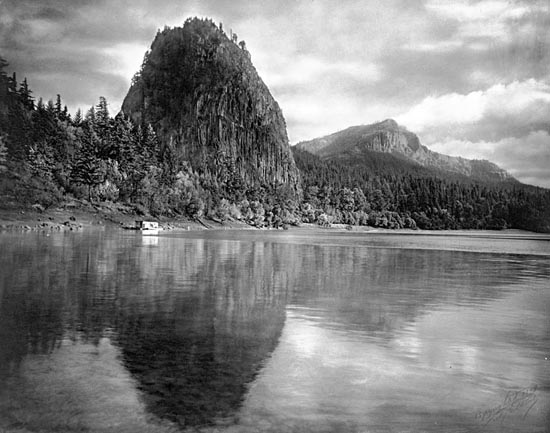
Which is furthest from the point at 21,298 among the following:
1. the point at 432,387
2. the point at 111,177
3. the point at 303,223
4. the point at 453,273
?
the point at 303,223

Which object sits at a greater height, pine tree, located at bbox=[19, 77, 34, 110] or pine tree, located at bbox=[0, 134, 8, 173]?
pine tree, located at bbox=[19, 77, 34, 110]

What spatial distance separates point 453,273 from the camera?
31.0 m

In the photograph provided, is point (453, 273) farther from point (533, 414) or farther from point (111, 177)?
point (111, 177)

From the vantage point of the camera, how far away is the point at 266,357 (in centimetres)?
1095

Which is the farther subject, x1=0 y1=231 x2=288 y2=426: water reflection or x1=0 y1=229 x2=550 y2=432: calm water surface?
x1=0 y1=231 x2=288 y2=426: water reflection

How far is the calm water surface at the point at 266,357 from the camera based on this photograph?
768cm

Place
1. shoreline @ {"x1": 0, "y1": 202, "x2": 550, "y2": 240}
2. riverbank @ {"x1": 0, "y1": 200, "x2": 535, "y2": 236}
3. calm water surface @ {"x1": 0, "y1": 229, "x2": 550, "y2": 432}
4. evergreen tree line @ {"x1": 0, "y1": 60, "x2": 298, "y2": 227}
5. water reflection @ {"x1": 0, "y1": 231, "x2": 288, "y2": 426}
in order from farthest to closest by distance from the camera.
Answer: evergreen tree line @ {"x1": 0, "y1": 60, "x2": 298, "y2": 227}
riverbank @ {"x1": 0, "y1": 200, "x2": 535, "y2": 236}
shoreline @ {"x1": 0, "y1": 202, "x2": 550, "y2": 240}
water reflection @ {"x1": 0, "y1": 231, "x2": 288, "y2": 426}
calm water surface @ {"x1": 0, "y1": 229, "x2": 550, "y2": 432}

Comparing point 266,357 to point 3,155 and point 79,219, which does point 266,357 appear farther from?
point 3,155

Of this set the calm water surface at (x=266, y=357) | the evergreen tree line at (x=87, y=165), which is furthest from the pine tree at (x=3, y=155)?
the calm water surface at (x=266, y=357)

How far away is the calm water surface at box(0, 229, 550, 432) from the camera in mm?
7680
